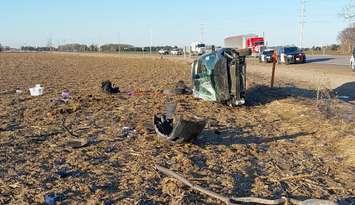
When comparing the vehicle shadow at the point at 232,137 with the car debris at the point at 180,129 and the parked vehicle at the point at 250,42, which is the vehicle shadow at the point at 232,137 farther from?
the parked vehicle at the point at 250,42

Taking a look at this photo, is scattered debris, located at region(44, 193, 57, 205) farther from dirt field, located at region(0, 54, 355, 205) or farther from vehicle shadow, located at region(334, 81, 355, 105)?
vehicle shadow, located at region(334, 81, 355, 105)

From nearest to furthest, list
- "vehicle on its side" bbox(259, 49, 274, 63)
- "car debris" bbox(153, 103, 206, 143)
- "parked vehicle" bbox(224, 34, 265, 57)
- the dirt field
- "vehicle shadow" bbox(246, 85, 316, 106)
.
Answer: the dirt field < "car debris" bbox(153, 103, 206, 143) < "vehicle shadow" bbox(246, 85, 316, 106) < "vehicle on its side" bbox(259, 49, 274, 63) < "parked vehicle" bbox(224, 34, 265, 57)

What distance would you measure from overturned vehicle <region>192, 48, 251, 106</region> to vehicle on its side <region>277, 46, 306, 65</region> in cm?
3358

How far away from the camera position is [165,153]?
973cm

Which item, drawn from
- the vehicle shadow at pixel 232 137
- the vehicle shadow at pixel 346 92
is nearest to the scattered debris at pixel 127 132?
the vehicle shadow at pixel 232 137

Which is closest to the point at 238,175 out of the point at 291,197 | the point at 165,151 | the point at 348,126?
the point at 291,197

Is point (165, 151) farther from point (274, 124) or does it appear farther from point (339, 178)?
point (274, 124)

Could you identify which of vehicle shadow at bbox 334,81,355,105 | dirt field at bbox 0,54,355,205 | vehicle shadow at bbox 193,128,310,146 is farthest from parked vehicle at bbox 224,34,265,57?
vehicle shadow at bbox 193,128,310,146

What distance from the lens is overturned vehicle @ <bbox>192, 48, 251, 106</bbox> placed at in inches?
617

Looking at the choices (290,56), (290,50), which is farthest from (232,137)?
(290,50)

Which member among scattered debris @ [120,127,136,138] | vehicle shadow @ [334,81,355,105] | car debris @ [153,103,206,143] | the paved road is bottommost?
the paved road

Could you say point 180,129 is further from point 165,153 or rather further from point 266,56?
point 266,56

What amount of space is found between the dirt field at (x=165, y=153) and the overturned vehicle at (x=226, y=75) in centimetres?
39

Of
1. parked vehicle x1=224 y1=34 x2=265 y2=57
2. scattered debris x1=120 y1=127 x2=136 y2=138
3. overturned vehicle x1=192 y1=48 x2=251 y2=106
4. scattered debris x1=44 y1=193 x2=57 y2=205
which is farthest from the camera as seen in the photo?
parked vehicle x1=224 y1=34 x2=265 y2=57
